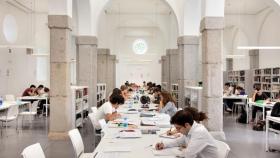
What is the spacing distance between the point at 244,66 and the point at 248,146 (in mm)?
15878

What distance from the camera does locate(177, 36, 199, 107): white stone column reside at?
45.9 ft

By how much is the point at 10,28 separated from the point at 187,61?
9.11 m

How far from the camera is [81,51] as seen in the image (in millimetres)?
13828

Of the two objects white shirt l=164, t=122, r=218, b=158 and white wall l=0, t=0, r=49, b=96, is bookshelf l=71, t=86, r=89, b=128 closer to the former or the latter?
white wall l=0, t=0, r=49, b=96

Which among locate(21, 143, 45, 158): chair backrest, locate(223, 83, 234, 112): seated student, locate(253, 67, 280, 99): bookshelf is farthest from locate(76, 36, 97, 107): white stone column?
locate(21, 143, 45, 158): chair backrest

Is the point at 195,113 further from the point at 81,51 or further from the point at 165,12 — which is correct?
the point at 165,12

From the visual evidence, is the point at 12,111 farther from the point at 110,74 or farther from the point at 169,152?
the point at 110,74

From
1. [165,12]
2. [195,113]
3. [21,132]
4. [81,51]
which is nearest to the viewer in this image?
[195,113]

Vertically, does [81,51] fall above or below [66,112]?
above

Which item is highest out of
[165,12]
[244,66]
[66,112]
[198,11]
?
[165,12]

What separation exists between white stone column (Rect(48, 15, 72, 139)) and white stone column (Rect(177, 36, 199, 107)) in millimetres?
5747

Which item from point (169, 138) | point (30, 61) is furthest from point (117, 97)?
point (30, 61)

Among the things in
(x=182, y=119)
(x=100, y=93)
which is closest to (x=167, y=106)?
(x=182, y=119)

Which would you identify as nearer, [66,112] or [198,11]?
[66,112]
